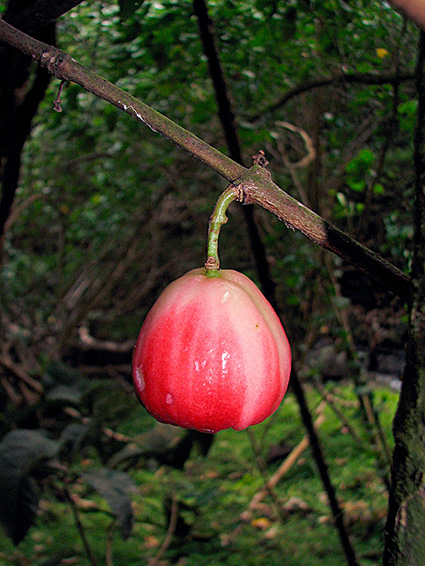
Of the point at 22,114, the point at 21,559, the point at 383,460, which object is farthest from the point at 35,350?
the point at 22,114

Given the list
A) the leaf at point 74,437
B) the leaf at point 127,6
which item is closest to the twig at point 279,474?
the leaf at point 74,437

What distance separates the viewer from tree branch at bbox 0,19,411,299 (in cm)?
53

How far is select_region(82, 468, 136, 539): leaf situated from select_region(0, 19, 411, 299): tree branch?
144cm

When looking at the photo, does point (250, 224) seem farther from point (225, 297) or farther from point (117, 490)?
point (117, 490)

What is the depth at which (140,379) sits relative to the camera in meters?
0.62

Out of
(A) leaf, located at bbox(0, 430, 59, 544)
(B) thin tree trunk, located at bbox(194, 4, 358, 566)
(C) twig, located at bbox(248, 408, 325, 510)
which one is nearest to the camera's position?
(B) thin tree trunk, located at bbox(194, 4, 358, 566)

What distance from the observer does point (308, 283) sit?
2.62 meters

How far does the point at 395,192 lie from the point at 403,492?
183 cm

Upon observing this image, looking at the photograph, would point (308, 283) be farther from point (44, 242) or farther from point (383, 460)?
point (44, 242)

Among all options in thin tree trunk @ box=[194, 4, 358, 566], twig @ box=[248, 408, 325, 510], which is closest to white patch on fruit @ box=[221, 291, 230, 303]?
thin tree trunk @ box=[194, 4, 358, 566]

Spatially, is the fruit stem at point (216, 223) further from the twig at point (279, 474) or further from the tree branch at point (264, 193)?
Result: the twig at point (279, 474)

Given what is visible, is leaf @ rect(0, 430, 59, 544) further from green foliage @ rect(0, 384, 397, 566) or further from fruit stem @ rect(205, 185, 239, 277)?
fruit stem @ rect(205, 185, 239, 277)

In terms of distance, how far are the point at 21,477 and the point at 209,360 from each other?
1.34 m

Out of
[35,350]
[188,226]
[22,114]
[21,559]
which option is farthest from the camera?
[188,226]
